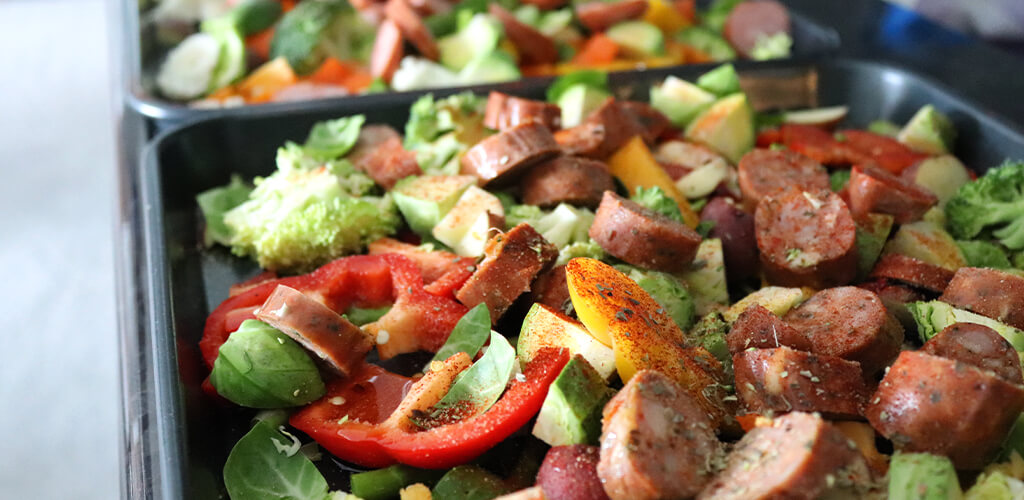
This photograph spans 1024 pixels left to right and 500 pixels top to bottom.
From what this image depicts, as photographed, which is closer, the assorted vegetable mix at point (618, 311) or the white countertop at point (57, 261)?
the assorted vegetable mix at point (618, 311)

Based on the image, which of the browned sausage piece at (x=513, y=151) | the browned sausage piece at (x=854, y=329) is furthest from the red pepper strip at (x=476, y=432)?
the browned sausage piece at (x=513, y=151)

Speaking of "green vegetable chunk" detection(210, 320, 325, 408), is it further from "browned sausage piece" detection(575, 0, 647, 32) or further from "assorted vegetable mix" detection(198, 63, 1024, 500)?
"browned sausage piece" detection(575, 0, 647, 32)

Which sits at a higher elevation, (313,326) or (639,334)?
(639,334)

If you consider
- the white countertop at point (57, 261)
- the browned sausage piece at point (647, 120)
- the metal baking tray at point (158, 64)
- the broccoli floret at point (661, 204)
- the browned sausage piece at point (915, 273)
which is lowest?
the white countertop at point (57, 261)

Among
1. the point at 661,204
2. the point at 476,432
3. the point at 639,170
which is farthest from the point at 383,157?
the point at 476,432

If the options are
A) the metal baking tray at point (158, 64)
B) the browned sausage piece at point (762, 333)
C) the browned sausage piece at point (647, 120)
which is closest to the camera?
the browned sausage piece at point (762, 333)

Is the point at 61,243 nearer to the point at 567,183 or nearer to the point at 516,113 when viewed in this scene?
the point at 516,113

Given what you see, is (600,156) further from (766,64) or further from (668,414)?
(668,414)

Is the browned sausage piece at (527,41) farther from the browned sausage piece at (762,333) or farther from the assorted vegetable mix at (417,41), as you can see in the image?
the browned sausage piece at (762,333)
